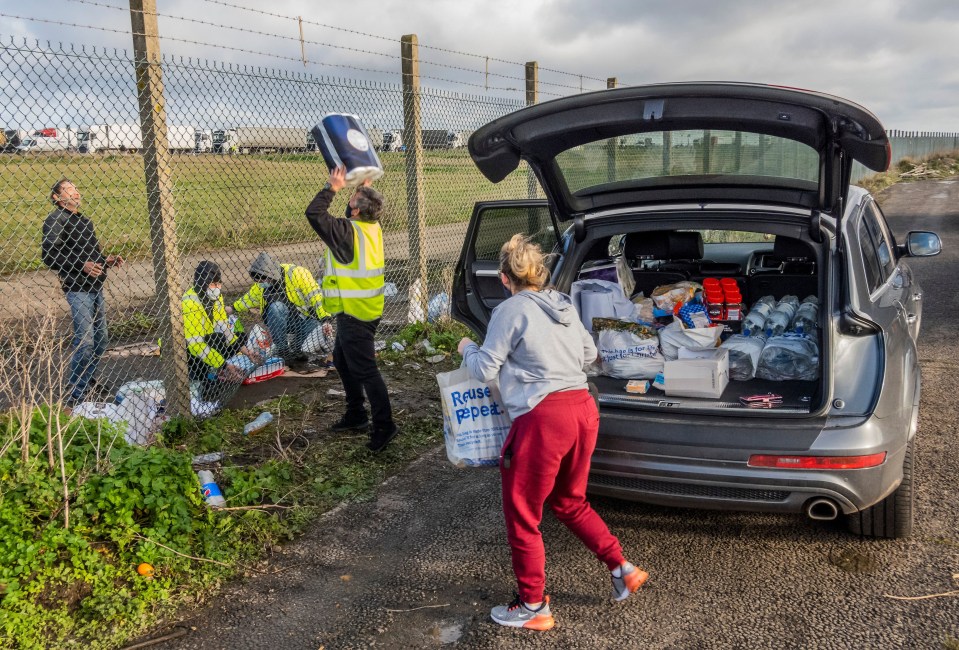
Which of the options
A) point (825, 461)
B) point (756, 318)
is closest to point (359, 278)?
point (756, 318)

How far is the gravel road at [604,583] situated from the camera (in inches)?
121

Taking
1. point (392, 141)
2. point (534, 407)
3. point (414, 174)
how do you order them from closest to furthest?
1. point (534, 407)
2. point (392, 141)
3. point (414, 174)

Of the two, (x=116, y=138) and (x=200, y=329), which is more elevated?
(x=116, y=138)

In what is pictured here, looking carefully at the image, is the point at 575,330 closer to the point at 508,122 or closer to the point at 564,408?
the point at 564,408

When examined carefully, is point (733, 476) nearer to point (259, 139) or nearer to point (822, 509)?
point (822, 509)

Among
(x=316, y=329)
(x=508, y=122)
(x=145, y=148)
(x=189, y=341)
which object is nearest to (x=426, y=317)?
(x=316, y=329)

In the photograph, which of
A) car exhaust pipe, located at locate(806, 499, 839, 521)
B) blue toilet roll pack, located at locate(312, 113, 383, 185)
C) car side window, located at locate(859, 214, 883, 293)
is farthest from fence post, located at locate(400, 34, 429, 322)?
car exhaust pipe, located at locate(806, 499, 839, 521)

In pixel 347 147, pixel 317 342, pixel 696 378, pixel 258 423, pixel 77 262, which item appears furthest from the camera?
pixel 317 342

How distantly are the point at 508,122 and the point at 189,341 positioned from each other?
305cm

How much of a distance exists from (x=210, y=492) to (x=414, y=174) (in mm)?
4303

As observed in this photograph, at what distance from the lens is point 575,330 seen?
10.6ft

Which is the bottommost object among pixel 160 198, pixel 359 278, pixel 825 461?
pixel 825 461

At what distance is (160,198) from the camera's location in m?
4.92

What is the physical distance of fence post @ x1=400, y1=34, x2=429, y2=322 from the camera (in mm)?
7430
